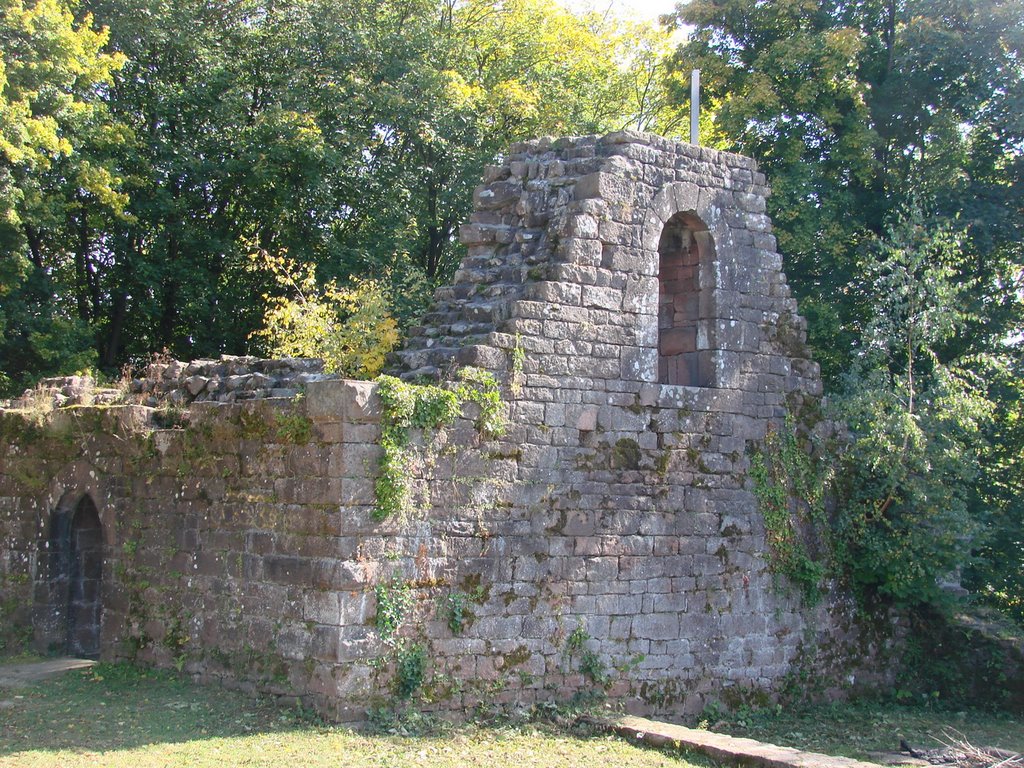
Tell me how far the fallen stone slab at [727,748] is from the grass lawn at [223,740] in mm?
164

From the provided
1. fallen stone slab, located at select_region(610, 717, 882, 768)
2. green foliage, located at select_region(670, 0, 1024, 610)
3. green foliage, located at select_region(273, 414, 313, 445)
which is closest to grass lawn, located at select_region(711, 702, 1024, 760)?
fallen stone slab, located at select_region(610, 717, 882, 768)

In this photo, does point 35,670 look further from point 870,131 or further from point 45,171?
point 870,131

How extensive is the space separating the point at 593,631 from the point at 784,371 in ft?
12.1

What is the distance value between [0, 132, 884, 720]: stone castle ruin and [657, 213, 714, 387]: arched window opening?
2 centimetres

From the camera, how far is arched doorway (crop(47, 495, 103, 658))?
12.7 m

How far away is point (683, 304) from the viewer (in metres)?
12.0

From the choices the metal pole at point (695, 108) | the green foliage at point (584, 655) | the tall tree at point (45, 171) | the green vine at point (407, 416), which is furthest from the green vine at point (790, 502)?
the tall tree at point (45, 171)

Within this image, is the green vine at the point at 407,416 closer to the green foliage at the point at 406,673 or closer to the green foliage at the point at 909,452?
the green foliage at the point at 406,673

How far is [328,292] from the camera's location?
15398 mm

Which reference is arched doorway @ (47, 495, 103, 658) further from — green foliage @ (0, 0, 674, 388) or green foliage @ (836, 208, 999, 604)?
green foliage @ (836, 208, 999, 604)

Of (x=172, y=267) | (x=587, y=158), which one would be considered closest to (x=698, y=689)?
(x=587, y=158)

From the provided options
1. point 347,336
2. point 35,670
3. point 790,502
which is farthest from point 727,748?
A: point 35,670

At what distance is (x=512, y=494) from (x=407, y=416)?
49.9 inches

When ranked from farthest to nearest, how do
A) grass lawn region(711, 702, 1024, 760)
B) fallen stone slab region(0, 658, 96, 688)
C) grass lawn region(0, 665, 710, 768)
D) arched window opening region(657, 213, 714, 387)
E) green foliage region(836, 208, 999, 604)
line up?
1. green foliage region(836, 208, 999, 604)
2. arched window opening region(657, 213, 714, 387)
3. fallen stone slab region(0, 658, 96, 688)
4. grass lawn region(711, 702, 1024, 760)
5. grass lawn region(0, 665, 710, 768)
